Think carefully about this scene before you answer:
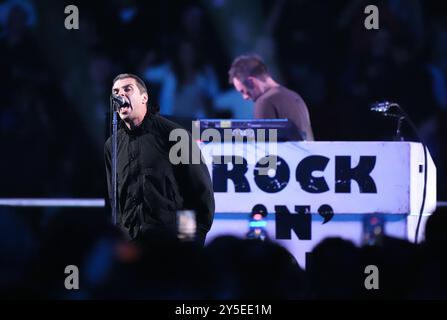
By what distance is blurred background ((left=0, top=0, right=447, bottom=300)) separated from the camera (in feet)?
28.0

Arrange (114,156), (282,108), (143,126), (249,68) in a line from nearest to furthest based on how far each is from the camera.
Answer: (114,156) → (143,126) → (282,108) → (249,68)

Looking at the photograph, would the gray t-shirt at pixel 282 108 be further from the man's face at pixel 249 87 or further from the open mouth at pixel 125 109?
the open mouth at pixel 125 109

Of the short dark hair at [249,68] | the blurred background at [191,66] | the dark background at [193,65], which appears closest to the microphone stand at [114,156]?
the short dark hair at [249,68]

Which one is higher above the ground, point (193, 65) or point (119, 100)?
point (193, 65)

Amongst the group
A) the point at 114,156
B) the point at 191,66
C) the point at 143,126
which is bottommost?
the point at 114,156

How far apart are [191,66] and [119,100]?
3.58m

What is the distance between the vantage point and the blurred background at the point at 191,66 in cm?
855

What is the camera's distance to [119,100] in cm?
546

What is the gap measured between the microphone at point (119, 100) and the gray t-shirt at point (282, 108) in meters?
1.94

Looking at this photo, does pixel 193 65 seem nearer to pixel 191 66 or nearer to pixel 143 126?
pixel 191 66

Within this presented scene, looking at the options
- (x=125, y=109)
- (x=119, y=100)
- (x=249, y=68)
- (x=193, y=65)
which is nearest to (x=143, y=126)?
(x=125, y=109)
